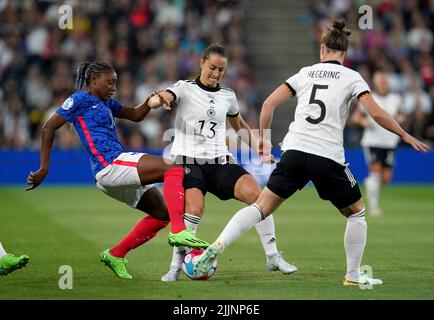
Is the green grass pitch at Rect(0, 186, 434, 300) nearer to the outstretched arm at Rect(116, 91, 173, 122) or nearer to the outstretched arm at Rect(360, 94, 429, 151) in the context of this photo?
the outstretched arm at Rect(360, 94, 429, 151)

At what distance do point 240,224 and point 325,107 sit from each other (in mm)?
1285

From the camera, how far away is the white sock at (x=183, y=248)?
9.14 m

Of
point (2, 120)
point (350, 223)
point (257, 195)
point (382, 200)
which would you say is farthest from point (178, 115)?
point (2, 120)

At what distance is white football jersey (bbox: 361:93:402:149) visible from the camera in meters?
17.7

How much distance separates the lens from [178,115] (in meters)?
9.52


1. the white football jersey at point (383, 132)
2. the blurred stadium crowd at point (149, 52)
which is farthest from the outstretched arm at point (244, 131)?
the blurred stadium crowd at point (149, 52)

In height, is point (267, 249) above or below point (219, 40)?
below

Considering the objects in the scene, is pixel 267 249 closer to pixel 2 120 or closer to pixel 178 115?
pixel 178 115

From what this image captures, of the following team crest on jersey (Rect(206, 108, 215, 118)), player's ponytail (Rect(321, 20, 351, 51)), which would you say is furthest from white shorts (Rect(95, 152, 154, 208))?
player's ponytail (Rect(321, 20, 351, 51))

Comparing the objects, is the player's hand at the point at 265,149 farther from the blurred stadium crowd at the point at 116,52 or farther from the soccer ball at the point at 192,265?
the blurred stadium crowd at the point at 116,52

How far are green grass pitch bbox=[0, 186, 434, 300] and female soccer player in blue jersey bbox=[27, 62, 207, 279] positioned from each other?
0.56m

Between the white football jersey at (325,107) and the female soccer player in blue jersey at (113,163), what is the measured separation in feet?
4.05

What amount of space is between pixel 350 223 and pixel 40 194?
13.2 m

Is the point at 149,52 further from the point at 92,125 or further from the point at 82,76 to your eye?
the point at 92,125
